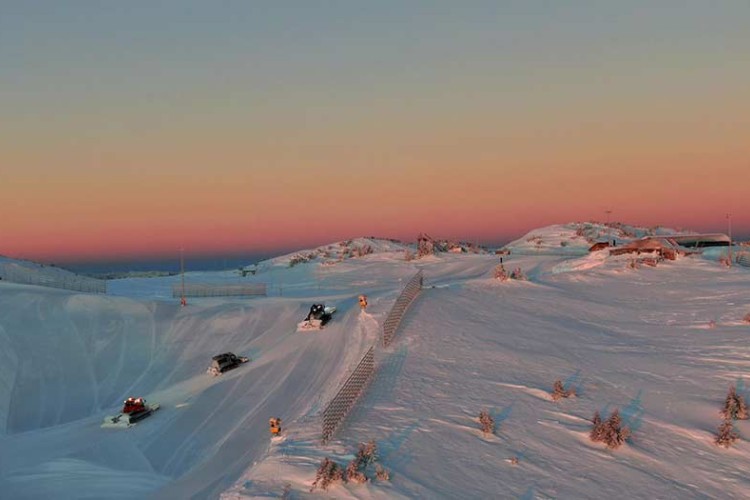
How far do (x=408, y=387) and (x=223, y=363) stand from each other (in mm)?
14218

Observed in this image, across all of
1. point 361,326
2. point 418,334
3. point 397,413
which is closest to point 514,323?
point 418,334

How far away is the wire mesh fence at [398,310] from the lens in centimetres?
2299

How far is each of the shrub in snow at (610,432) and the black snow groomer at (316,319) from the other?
65.5 feet

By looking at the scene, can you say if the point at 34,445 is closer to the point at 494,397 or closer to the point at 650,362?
the point at 494,397

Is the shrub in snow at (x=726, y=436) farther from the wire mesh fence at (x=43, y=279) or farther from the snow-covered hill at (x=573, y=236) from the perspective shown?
the snow-covered hill at (x=573, y=236)

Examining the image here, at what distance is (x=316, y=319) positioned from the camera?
32312mm

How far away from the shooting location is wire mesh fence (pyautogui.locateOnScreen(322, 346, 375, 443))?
1389cm

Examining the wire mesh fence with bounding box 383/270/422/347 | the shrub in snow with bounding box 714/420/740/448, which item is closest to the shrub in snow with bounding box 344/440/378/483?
the shrub in snow with bounding box 714/420/740/448

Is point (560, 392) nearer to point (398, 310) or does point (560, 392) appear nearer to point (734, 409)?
point (734, 409)

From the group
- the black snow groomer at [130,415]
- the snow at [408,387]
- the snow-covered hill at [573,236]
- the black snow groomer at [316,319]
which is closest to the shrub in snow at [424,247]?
the snow-covered hill at [573,236]

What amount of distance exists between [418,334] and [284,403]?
21.0ft

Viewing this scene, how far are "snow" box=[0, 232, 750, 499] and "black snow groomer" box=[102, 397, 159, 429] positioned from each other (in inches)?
15.3

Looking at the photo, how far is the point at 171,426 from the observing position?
22734 millimetres

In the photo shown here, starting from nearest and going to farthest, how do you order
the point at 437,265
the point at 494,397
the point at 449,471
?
1. the point at 449,471
2. the point at 494,397
3. the point at 437,265
